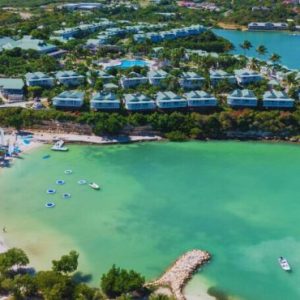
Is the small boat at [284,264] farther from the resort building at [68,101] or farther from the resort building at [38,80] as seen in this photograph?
the resort building at [38,80]

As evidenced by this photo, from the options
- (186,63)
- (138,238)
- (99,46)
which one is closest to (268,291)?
(138,238)

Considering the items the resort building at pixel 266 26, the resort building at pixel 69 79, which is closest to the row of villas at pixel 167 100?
the resort building at pixel 69 79

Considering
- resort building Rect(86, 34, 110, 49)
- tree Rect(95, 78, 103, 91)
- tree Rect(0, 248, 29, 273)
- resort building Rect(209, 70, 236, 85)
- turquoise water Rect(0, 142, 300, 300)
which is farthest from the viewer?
resort building Rect(86, 34, 110, 49)

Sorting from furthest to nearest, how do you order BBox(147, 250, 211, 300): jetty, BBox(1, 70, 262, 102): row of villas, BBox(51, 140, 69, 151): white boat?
BBox(1, 70, 262, 102): row of villas
BBox(51, 140, 69, 151): white boat
BBox(147, 250, 211, 300): jetty

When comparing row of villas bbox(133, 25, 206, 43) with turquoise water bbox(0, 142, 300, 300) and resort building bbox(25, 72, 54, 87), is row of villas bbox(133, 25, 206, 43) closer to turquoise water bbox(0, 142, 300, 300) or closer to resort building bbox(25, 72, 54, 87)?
resort building bbox(25, 72, 54, 87)

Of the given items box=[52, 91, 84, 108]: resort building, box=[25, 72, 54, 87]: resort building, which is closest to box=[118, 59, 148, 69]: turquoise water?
box=[25, 72, 54, 87]: resort building

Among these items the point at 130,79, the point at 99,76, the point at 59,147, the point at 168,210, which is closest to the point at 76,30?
the point at 99,76
